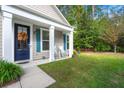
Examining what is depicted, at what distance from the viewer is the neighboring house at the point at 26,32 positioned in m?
5.48

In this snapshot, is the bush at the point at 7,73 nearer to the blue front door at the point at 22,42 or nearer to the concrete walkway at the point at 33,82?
the concrete walkway at the point at 33,82

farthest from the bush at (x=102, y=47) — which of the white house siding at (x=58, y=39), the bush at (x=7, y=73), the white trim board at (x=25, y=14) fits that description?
the bush at (x=7, y=73)

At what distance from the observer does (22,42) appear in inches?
319

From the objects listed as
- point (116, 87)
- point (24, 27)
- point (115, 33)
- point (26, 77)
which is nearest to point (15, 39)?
point (24, 27)

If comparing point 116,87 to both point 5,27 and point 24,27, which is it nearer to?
point 5,27

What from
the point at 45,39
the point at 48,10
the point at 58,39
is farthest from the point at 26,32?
the point at 58,39

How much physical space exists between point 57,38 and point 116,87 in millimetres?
8974

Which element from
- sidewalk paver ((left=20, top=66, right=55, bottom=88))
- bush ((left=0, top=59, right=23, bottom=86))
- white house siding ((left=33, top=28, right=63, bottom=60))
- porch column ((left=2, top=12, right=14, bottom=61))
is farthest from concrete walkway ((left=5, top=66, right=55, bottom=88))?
white house siding ((left=33, top=28, right=63, bottom=60))

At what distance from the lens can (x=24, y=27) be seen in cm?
821

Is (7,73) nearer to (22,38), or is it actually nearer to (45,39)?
(22,38)

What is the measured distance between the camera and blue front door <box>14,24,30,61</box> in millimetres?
7694

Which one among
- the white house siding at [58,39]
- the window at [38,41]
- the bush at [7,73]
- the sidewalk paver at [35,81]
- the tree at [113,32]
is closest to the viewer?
the bush at [7,73]

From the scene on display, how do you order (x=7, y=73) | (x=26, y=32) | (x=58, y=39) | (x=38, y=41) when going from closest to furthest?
(x=7, y=73) → (x=26, y=32) → (x=38, y=41) → (x=58, y=39)

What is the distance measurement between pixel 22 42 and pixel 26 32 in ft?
2.21
